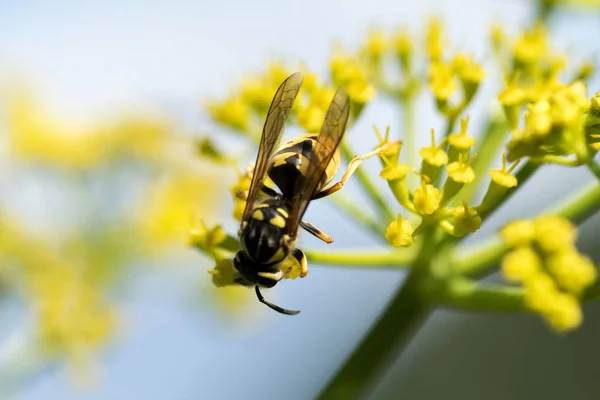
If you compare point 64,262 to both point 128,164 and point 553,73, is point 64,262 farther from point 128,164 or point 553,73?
point 553,73

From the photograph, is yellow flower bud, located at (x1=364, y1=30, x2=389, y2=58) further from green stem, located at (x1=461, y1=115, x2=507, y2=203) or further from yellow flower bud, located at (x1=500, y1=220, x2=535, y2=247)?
yellow flower bud, located at (x1=500, y1=220, x2=535, y2=247)

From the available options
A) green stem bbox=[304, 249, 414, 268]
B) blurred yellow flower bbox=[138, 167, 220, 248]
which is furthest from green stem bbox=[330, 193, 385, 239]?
blurred yellow flower bbox=[138, 167, 220, 248]

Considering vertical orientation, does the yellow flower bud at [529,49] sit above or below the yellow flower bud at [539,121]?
below

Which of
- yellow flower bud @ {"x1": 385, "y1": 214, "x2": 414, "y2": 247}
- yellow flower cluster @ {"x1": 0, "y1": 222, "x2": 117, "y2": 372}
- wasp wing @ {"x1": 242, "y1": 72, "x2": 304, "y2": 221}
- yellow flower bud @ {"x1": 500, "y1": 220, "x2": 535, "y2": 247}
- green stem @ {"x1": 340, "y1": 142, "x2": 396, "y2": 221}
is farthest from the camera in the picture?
yellow flower cluster @ {"x1": 0, "y1": 222, "x2": 117, "y2": 372}

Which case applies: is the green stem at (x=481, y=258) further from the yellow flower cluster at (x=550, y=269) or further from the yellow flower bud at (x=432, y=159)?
the yellow flower cluster at (x=550, y=269)

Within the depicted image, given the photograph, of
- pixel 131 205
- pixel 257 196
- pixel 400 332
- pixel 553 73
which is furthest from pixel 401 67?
pixel 131 205

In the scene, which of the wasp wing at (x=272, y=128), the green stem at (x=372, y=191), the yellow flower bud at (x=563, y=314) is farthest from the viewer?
the wasp wing at (x=272, y=128)

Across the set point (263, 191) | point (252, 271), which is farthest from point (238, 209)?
point (252, 271)

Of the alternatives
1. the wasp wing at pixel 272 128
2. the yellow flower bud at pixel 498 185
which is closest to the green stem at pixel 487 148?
the yellow flower bud at pixel 498 185
